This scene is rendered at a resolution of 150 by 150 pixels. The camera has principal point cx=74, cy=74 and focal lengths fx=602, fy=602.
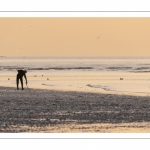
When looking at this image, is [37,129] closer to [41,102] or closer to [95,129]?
[95,129]

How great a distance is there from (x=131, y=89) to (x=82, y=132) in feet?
34.6

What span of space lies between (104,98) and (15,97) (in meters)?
3.17

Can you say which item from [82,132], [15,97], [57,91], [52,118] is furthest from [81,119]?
[57,91]

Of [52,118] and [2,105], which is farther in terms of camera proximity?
[2,105]

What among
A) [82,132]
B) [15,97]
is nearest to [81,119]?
[82,132]

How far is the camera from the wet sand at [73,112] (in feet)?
49.0

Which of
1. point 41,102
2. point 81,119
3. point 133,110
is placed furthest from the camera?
point 41,102

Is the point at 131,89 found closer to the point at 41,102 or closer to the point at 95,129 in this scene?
the point at 41,102

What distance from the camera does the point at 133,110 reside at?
17844 millimetres

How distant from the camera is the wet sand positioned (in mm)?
14938

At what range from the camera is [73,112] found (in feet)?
57.1
